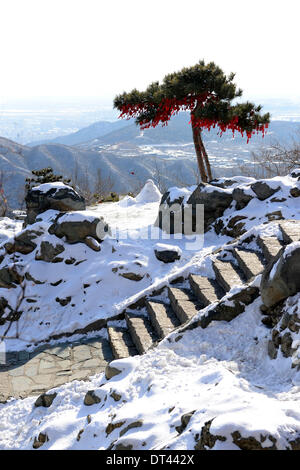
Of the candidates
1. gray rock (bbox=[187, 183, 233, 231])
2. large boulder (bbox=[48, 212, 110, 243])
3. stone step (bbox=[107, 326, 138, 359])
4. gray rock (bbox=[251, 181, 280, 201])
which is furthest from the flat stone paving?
gray rock (bbox=[251, 181, 280, 201])

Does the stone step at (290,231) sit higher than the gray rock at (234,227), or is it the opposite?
the stone step at (290,231)

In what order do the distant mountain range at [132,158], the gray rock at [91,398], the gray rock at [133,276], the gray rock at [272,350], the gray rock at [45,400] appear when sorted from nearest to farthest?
the gray rock at [272,350] → the gray rock at [91,398] → the gray rock at [45,400] → the gray rock at [133,276] → the distant mountain range at [132,158]

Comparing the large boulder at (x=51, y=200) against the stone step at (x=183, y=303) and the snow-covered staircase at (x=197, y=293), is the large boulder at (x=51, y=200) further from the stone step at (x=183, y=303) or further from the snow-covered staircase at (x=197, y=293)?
A: the stone step at (x=183, y=303)

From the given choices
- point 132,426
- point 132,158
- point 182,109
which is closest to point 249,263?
point 132,426

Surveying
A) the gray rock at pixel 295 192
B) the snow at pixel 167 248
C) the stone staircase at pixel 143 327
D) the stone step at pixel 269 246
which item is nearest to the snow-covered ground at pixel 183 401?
the stone staircase at pixel 143 327

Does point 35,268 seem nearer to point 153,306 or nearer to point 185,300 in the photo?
point 153,306

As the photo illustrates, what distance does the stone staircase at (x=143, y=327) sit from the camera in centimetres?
592

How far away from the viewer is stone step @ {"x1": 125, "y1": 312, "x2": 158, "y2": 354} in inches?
237

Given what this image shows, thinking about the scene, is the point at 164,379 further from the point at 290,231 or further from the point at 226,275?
the point at 290,231

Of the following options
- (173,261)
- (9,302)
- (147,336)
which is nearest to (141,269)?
(173,261)

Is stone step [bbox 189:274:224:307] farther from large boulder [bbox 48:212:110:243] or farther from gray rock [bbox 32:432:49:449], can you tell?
gray rock [bbox 32:432:49:449]

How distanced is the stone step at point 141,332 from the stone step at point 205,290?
0.92 meters

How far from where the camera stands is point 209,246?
8.41 metres

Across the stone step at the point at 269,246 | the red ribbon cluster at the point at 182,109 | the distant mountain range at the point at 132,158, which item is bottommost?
the distant mountain range at the point at 132,158
